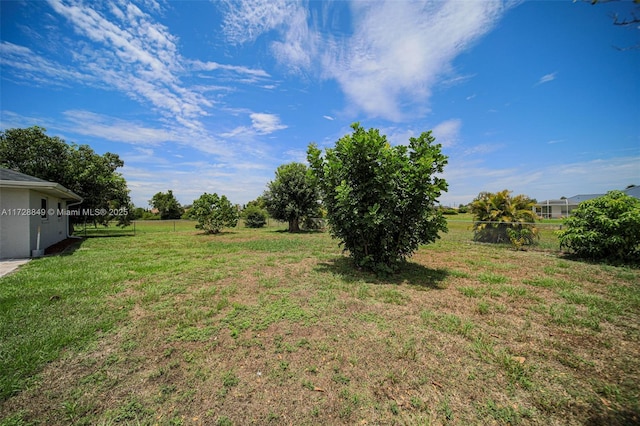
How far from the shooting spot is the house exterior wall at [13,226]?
302 inches

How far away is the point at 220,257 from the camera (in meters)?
8.12

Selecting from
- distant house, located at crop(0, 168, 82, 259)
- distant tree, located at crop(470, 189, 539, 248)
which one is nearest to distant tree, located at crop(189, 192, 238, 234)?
distant house, located at crop(0, 168, 82, 259)

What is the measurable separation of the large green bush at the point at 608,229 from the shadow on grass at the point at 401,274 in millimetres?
4758

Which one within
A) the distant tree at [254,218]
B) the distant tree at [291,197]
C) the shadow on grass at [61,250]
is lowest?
the shadow on grass at [61,250]

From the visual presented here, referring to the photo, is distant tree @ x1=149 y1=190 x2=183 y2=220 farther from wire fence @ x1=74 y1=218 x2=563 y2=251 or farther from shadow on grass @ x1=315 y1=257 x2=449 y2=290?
shadow on grass @ x1=315 y1=257 x2=449 y2=290

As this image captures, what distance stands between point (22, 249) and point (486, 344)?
12360 millimetres

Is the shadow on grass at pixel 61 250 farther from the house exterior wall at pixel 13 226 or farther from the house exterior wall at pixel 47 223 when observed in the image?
the house exterior wall at pixel 13 226

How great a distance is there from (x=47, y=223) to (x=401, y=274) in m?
13.5

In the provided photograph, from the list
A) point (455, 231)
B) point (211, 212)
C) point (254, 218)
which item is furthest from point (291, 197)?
point (455, 231)

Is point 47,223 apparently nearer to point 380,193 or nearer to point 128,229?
point 380,193

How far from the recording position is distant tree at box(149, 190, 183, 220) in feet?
127

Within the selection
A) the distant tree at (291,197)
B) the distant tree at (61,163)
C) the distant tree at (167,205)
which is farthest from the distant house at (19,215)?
the distant tree at (167,205)

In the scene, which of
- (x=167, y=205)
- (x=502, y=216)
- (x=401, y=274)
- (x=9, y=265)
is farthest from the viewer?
(x=167, y=205)

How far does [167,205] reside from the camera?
127ft
